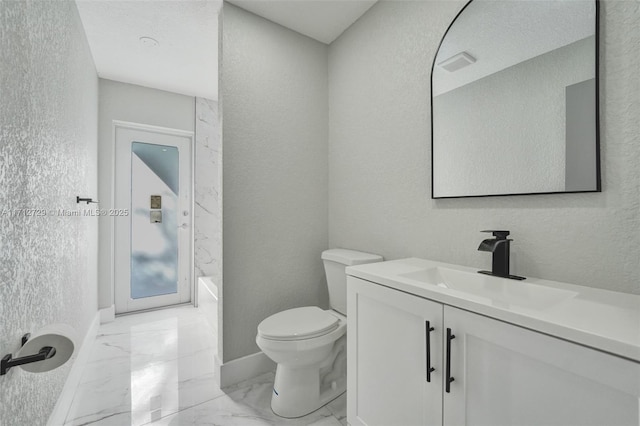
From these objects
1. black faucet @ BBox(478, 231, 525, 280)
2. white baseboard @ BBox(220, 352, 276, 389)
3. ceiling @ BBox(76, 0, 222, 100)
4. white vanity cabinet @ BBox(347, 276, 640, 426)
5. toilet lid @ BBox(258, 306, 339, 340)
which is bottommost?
white baseboard @ BBox(220, 352, 276, 389)

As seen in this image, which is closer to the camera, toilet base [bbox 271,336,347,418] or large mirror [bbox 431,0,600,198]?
large mirror [bbox 431,0,600,198]

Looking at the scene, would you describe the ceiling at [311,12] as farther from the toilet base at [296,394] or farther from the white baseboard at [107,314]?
the white baseboard at [107,314]

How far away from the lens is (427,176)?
157cm

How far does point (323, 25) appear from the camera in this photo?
2.09 metres

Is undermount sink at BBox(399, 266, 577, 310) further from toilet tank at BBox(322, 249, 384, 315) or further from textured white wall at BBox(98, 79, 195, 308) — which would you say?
textured white wall at BBox(98, 79, 195, 308)

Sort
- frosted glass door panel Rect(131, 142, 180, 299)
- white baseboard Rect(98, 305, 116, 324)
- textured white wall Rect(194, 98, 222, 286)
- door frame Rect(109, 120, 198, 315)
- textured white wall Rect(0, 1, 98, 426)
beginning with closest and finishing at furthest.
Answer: textured white wall Rect(0, 1, 98, 426), white baseboard Rect(98, 305, 116, 324), door frame Rect(109, 120, 198, 315), frosted glass door panel Rect(131, 142, 180, 299), textured white wall Rect(194, 98, 222, 286)

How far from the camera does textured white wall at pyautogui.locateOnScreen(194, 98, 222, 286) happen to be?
11.1ft

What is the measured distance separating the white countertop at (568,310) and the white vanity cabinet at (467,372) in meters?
0.02

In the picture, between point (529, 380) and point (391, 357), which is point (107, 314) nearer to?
point (391, 357)

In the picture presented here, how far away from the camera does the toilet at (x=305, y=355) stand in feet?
4.96

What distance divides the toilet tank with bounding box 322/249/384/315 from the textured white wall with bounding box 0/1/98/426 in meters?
1.34

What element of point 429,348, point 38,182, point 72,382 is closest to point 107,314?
point 72,382

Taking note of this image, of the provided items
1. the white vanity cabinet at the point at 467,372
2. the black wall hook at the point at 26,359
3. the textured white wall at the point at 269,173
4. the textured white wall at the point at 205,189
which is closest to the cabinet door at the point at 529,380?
the white vanity cabinet at the point at 467,372

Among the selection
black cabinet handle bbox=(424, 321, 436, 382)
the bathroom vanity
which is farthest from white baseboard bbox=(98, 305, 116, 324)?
black cabinet handle bbox=(424, 321, 436, 382)
